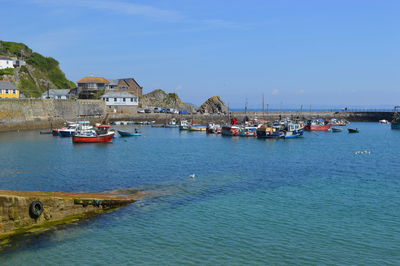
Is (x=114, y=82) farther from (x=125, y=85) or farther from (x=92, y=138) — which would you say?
(x=92, y=138)

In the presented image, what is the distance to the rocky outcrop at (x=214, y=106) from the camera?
125375 mm

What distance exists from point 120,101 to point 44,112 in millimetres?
25873

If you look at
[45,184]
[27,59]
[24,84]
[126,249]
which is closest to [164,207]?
[126,249]

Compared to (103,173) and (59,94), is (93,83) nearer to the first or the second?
(59,94)

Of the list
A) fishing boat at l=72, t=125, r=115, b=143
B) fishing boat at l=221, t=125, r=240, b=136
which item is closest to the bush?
fishing boat at l=72, t=125, r=115, b=143

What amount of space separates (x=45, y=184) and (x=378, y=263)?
20853mm

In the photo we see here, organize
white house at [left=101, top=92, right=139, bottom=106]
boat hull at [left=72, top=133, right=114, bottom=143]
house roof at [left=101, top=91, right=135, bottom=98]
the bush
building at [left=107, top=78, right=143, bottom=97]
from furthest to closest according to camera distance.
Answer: building at [left=107, top=78, right=143, bottom=97] < white house at [left=101, top=92, right=139, bottom=106] < house roof at [left=101, top=91, right=135, bottom=98] < the bush < boat hull at [left=72, top=133, right=114, bottom=143]

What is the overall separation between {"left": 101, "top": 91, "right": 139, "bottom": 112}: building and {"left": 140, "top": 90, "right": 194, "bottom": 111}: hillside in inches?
809

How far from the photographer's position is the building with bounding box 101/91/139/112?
103875 mm

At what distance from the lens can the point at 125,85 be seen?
115375 millimetres

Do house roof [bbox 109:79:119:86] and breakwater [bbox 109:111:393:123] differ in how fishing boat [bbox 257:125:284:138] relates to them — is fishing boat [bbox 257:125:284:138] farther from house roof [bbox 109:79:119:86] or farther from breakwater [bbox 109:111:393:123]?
house roof [bbox 109:79:119:86]

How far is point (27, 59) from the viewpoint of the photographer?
109 meters

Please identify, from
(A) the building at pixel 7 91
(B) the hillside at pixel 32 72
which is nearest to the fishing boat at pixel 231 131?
(A) the building at pixel 7 91

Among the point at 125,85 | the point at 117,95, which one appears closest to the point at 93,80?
the point at 125,85
